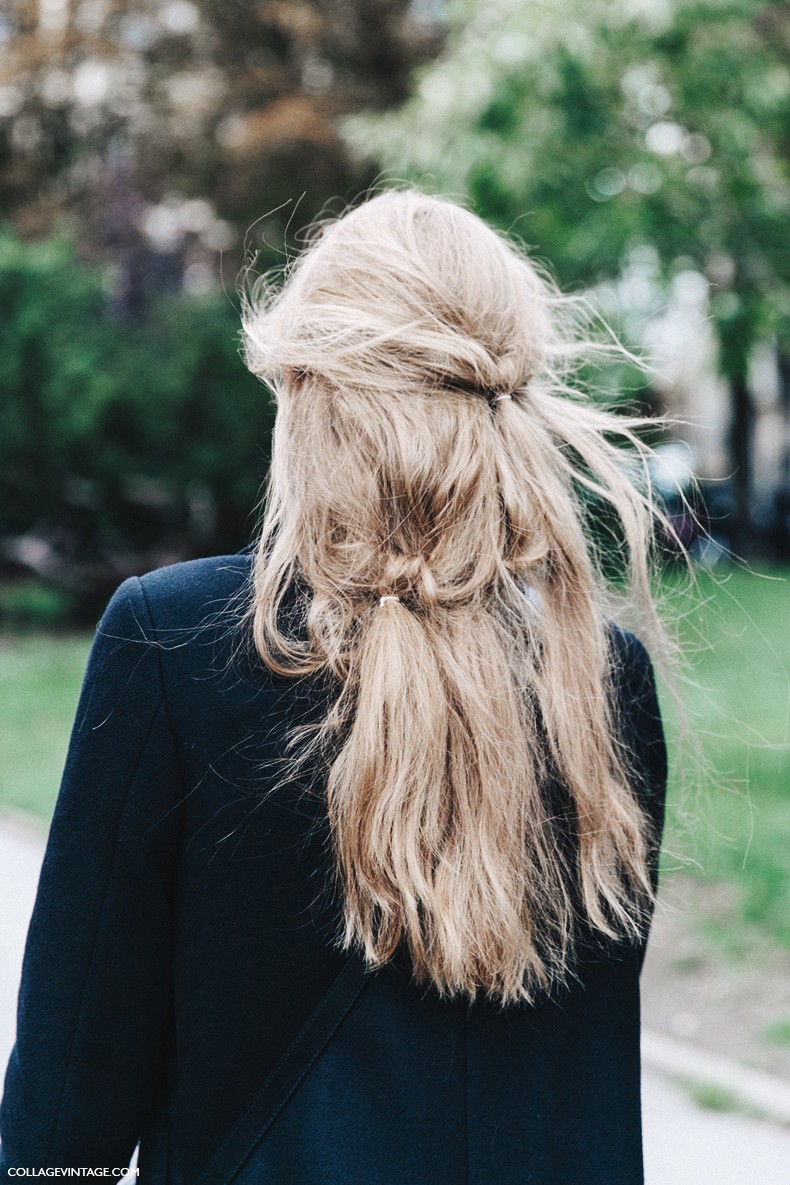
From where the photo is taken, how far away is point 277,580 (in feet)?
3.70

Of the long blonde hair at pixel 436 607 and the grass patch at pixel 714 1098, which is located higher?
the long blonde hair at pixel 436 607

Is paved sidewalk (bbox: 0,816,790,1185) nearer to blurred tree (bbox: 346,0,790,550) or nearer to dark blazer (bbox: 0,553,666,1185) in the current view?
dark blazer (bbox: 0,553,666,1185)

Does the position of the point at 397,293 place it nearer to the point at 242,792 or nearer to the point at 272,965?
the point at 242,792

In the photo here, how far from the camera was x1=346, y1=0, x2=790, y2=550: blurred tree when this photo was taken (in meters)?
4.55

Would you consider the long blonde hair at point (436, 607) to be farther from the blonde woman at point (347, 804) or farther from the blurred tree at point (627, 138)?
the blurred tree at point (627, 138)

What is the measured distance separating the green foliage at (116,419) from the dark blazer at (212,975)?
882cm

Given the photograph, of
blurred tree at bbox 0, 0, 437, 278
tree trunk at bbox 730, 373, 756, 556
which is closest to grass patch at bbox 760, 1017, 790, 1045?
blurred tree at bbox 0, 0, 437, 278

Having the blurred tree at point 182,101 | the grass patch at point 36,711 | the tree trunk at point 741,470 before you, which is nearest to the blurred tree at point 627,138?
the grass patch at point 36,711

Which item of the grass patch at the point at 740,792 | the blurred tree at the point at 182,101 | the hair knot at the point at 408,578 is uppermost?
the blurred tree at the point at 182,101

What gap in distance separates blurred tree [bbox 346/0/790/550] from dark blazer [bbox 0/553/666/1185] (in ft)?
12.7

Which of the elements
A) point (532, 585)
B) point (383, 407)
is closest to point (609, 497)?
point (532, 585)

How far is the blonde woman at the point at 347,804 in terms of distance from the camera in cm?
111

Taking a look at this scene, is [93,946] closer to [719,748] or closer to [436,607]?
[436,607]

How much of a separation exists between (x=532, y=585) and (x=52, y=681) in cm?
871
